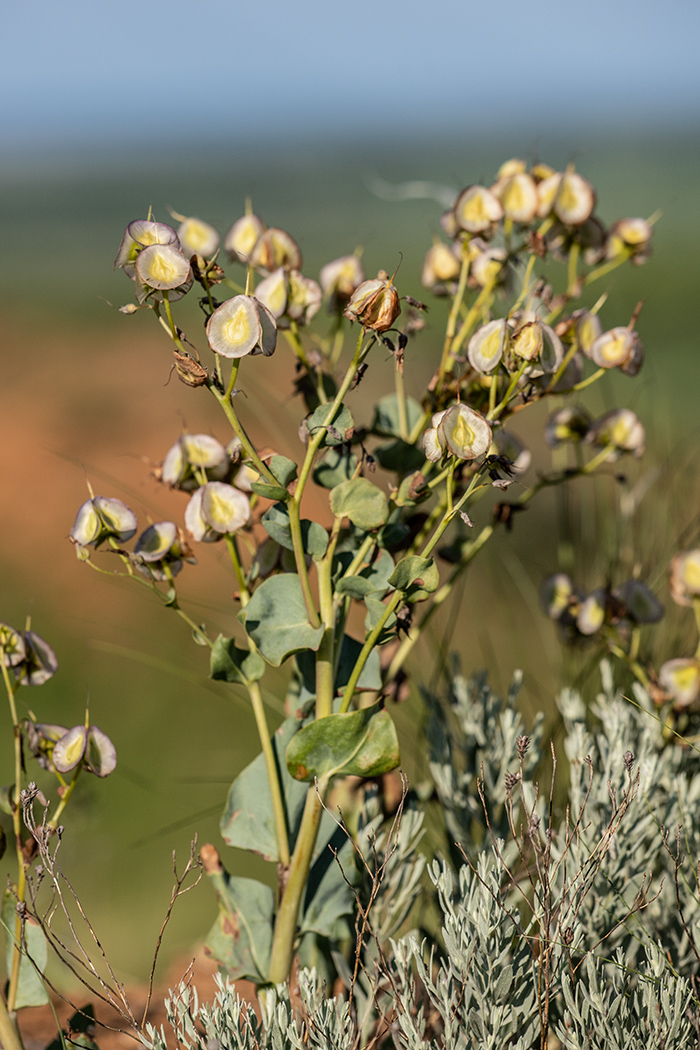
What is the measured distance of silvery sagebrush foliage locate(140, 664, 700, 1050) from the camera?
1.63 feet

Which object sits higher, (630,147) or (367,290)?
(630,147)

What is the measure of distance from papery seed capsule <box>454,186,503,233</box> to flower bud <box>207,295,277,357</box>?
0.86 ft

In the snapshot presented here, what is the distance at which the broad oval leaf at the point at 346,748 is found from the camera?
51cm

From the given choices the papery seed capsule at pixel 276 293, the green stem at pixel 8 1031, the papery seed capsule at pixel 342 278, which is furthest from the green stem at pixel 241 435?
the green stem at pixel 8 1031

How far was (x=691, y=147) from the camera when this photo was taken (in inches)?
398

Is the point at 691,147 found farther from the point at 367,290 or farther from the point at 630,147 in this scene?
the point at 367,290

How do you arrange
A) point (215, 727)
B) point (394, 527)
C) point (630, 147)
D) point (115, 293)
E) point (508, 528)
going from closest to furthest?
point (394, 527) < point (508, 528) < point (215, 727) < point (115, 293) < point (630, 147)

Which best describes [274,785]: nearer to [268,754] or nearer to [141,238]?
[268,754]

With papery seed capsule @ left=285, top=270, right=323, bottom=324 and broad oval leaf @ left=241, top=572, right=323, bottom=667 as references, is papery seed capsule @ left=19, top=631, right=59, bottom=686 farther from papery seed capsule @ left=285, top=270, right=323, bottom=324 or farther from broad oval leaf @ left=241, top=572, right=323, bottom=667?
papery seed capsule @ left=285, top=270, right=323, bottom=324

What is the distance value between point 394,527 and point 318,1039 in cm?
30

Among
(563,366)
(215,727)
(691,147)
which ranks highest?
(691,147)

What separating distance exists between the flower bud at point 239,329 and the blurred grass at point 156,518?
0.12 m

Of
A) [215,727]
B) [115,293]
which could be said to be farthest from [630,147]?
[215,727]

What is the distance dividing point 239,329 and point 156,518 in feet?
3.12
